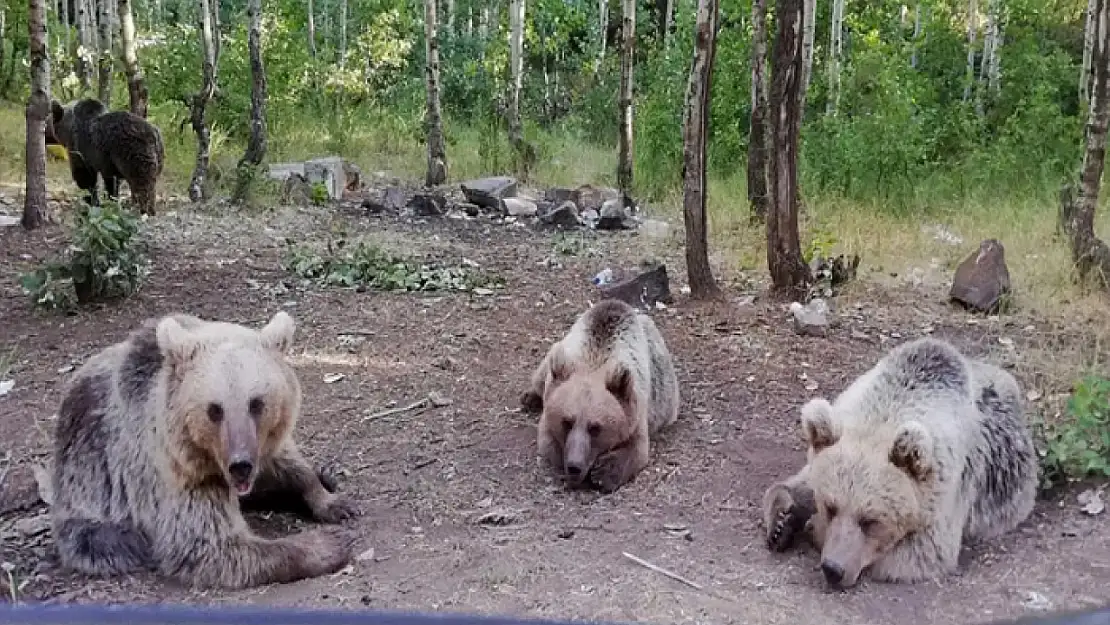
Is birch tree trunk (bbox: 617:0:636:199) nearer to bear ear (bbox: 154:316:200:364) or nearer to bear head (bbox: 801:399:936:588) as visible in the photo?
bear head (bbox: 801:399:936:588)

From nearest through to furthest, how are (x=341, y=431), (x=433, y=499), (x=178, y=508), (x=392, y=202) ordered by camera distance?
(x=178, y=508) < (x=433, y=499) < (x=341, y=431) < (x=392, y=202)

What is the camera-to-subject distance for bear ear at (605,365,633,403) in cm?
504

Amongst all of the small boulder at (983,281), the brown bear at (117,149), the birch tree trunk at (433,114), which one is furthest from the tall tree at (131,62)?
the small boulder at (983,281)

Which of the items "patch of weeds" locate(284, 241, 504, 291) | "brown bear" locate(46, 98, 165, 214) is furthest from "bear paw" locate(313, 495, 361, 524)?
"brown bear" locate(46, 98, 165, 214)

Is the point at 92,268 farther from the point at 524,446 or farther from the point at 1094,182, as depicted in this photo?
the point at 1094,182

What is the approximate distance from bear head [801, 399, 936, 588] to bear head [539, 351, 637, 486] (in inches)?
43.1

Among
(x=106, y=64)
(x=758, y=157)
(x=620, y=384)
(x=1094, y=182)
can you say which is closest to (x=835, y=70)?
(x=758, y=157)

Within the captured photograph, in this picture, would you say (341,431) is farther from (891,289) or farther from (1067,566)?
(891,289)

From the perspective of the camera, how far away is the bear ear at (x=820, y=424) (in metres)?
4.18

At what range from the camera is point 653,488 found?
4.82 meters

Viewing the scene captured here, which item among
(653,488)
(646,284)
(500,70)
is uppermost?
(500,70)

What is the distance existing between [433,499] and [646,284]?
3.38 metres

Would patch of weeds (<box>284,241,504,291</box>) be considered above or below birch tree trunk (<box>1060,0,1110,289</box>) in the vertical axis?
below

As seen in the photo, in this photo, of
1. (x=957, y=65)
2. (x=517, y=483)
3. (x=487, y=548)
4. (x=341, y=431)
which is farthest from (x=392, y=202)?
(x=957, y=65)
